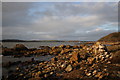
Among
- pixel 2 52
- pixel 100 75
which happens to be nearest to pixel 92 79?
pixel 100 75

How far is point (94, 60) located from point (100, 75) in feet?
14.4

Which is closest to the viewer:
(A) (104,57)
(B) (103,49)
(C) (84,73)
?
(C) (84,73)

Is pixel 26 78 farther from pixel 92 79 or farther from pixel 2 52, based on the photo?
pixel 2 52

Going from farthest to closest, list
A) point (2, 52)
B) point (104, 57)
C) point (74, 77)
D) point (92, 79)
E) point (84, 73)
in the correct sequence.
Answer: point (2, 52) < point (104, 57) < point (84, 73) < point (74, 77) < point (92, 79)

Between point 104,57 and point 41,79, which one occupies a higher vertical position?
point 104,57

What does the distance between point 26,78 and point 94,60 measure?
7.38m

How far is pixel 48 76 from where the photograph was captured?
8625 millimetres

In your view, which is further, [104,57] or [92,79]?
[104,57]

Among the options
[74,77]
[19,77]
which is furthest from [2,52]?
[74,77]

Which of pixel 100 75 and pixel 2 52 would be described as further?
pixel 2 52

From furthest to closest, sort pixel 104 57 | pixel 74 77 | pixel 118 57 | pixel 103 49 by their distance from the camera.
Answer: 1. pixel 103 49
2. pixel 104 57
3. pixel 118 57
4. pixel 74 77

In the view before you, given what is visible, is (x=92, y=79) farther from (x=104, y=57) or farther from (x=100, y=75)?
(x=104, y=57)

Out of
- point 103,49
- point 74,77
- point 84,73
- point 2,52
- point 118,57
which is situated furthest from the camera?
point 2,52

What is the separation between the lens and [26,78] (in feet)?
28.0
